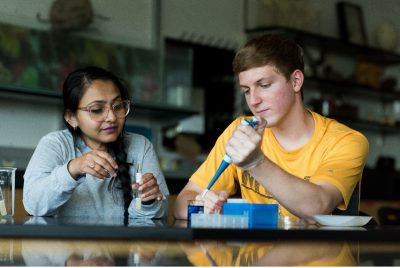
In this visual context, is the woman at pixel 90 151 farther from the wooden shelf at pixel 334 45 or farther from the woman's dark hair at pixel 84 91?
the wooden shelf at pixel 334 45

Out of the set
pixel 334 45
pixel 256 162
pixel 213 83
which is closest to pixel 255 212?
pixel 256 162

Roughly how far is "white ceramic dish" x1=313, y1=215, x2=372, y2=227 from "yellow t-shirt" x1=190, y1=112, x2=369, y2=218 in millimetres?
312

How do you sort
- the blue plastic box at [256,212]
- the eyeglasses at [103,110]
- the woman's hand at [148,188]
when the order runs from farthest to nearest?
1. the eyeglasses at [103,110]
2. the woman's hand at [148,188]
3. the blue plastic box at [256,212]

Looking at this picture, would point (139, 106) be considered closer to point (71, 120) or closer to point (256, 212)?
point (71, 120)

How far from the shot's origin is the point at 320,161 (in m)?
2.32

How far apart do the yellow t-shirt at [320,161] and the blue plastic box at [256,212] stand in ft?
1.49

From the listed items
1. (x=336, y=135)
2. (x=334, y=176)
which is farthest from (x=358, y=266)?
(x=336, y=135)

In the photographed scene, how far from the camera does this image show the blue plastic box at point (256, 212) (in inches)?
65.7

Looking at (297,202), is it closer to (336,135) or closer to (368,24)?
(336,135)

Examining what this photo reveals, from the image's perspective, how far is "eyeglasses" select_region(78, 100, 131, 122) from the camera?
2.54 m

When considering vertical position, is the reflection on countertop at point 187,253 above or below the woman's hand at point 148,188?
below

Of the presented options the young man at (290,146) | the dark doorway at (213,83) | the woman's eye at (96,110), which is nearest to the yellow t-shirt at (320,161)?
the young man at (290,146)

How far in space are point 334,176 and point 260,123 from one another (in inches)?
17.6

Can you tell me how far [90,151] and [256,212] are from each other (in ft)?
2.51
